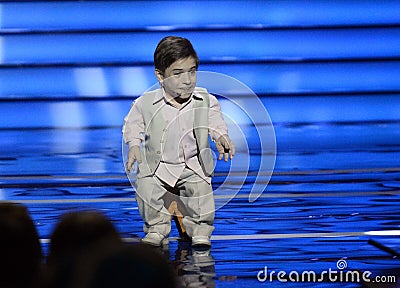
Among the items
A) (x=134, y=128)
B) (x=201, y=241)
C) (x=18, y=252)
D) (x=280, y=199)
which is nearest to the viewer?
(x=18, y=252)

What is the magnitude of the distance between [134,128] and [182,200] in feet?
1.13

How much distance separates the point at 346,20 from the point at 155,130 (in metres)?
5.37

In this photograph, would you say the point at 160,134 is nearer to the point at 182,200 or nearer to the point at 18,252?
the point at 182,200

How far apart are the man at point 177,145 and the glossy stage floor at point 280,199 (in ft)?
0.41

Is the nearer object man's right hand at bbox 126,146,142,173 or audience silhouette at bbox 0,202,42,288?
audience silhouette at bbox 0,202,42,288

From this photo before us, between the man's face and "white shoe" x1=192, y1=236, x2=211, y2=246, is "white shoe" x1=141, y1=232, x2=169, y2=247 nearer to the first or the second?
"white shoe" x1=192, y1=236, x2=211, y2=246

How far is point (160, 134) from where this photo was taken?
3.91 meters

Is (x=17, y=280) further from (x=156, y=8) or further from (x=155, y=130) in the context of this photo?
(x=156, y=8)

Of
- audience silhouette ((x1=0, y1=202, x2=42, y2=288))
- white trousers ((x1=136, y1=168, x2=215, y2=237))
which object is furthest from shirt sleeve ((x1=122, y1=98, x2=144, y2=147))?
audience silhouette ((x1=0, y1=202, x2=42, y2=288))

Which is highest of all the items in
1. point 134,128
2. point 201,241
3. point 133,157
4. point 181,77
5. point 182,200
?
point 181,77

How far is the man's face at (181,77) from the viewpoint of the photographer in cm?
383

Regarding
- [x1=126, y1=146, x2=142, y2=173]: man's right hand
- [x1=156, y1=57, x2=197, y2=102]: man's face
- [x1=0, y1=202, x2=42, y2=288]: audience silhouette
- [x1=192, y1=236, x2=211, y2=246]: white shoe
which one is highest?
[x1=156, y1=57, x2=197, y2=102]: man's face

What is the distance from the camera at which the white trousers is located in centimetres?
385

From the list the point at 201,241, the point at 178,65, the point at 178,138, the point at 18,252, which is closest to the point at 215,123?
the point at 178,138
